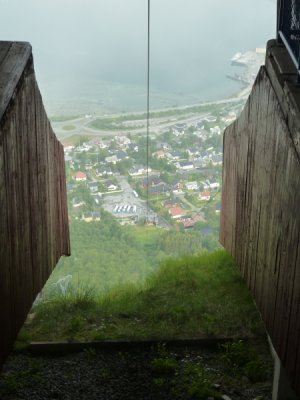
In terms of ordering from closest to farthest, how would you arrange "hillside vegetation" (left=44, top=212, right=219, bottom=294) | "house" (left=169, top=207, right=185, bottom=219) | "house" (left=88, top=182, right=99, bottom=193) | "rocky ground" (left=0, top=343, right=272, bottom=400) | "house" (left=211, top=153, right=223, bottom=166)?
"rocky ground" (left=0, top=343, right=272, bottom=400) → "hillside vegetation" (left=44, top=212, right=219, bottom=294) → "house" (left=169, top=207, right=185, bottom=219) → "house" (left=88, top=182, right=99, bottom=193) → "house" (left=211, top=153, right=223, bottom=166)

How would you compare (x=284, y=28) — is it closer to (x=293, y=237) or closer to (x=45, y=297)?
(x=293, y=237)

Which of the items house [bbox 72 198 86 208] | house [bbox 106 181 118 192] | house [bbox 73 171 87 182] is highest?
house [bbox 73 171 87 182]

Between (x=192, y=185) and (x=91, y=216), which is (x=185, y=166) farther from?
(x=91, y=216)

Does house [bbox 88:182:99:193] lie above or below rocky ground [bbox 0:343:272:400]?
below

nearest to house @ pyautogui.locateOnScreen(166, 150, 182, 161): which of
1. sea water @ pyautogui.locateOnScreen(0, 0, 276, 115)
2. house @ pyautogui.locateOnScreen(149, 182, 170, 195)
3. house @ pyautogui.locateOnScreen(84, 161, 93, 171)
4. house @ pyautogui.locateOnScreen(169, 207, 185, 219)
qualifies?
house @ pyautogui.locateOnScreen(149, 182, 170, 195)

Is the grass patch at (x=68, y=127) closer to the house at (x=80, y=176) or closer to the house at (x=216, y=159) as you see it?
the house at (x=80, y=176)

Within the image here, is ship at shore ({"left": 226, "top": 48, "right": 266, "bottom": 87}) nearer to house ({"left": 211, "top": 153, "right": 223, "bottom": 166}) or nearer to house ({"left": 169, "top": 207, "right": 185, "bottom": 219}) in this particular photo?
house ({"left": 211, "top": 153, "right": 223, "bottom": 166})

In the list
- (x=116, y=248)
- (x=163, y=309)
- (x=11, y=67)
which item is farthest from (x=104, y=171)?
(x=11, y=67)
